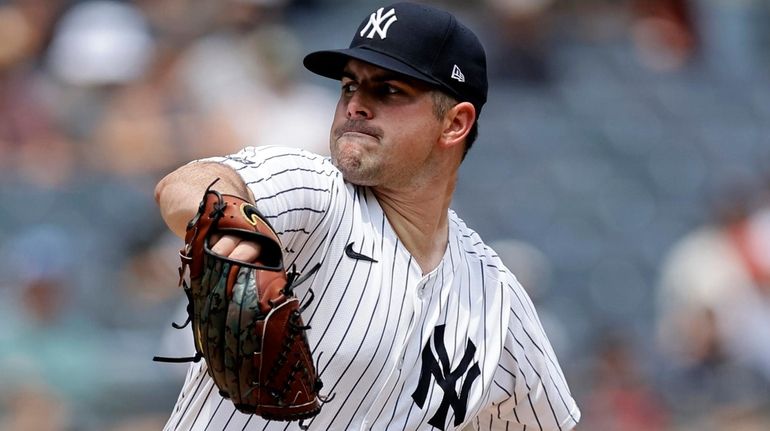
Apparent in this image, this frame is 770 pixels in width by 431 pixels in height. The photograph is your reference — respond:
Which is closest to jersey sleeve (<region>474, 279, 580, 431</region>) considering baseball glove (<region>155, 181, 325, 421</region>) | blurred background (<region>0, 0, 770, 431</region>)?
→ baseball glove (<region>155, 181, 325, 421</region>)

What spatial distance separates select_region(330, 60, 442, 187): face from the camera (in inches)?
110

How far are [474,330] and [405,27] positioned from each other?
0.74 m

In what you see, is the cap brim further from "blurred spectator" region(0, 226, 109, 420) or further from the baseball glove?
"blurred spectator" region(0, 226, 109, 420)

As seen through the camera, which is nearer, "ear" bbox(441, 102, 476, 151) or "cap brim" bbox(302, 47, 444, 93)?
"cap brim" bbox(302, 47, 444, 93)

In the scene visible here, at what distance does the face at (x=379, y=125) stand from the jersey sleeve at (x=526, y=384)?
517mm

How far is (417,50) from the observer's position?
2.81m

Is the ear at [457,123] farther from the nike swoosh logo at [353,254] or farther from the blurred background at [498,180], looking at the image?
the blurred background at [498,180]

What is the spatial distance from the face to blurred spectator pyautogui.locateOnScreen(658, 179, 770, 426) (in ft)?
12.9

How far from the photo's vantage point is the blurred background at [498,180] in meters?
6.12

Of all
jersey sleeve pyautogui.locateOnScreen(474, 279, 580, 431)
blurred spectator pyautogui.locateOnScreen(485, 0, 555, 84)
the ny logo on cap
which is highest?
blurred spectator pyautogui.locateOnScreen(485, 0, 555, 84)

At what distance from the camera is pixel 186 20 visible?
7289 millimetres

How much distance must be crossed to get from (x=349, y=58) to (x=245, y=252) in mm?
798

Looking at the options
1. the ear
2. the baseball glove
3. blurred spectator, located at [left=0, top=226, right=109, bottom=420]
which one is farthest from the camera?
blurred spectator, located at [left=0, top=226, right=109, bottom=420]

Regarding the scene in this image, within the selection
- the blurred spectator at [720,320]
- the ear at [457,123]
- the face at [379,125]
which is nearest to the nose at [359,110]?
the face at [379,125]
